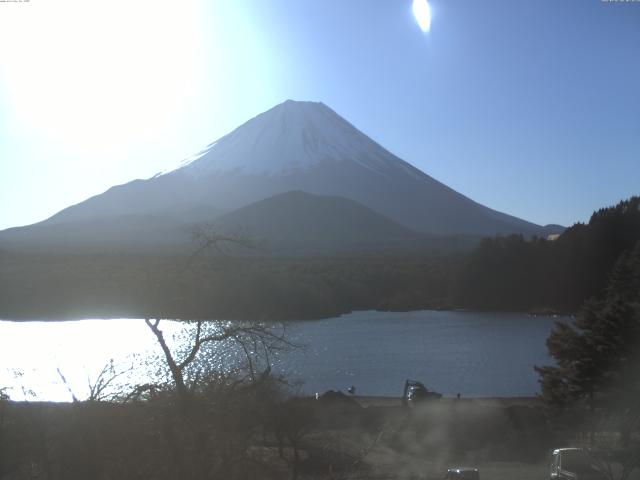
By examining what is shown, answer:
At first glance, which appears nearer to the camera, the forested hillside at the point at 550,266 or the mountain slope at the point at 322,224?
the forested hillside at the point at 550,266

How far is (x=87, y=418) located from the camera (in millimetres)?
4012

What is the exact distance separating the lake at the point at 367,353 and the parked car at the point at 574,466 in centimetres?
937

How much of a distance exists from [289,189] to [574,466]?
98.7m

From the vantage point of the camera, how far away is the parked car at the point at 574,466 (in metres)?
7.47

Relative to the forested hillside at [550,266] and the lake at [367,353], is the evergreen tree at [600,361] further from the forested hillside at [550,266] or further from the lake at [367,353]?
the forested hillside at [550,266]

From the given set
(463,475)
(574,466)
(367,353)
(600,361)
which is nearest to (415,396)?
(600,361)

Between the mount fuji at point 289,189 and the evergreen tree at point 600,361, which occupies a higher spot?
the mount fuji at point 289,189

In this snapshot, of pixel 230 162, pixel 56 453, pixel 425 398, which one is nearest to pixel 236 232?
pixel 56 453

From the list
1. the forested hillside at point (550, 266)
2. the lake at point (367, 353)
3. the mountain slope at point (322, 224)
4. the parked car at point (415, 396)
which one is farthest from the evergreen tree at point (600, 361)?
the mountain slope at point (322, 224)

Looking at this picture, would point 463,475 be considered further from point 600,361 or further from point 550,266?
point 550,266

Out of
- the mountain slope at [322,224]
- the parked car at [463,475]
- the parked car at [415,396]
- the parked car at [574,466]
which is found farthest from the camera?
the mountain slope at [322,224]

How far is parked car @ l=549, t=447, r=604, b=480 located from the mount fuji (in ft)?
251

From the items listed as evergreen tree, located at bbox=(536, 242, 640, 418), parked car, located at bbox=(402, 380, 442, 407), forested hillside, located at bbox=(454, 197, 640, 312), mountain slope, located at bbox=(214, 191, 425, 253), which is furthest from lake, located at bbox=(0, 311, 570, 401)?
mountain slope, located at bbox=(214, 191, 425, 253)

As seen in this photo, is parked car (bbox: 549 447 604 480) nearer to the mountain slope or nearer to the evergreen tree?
the evergreen tree
